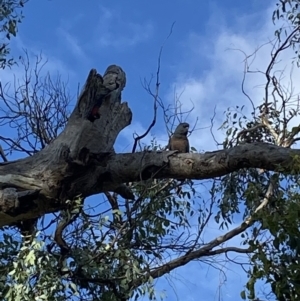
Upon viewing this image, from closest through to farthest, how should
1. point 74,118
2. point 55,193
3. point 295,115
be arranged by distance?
point 55,193, point 74,118, point 295,115

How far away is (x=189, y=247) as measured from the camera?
4750 millimetres

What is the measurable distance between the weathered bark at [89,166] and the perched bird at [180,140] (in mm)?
959

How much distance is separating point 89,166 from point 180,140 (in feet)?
4.76

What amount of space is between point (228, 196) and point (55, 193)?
2291 mm

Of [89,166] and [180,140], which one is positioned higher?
[180,140]

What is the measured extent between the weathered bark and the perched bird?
96 centimetres

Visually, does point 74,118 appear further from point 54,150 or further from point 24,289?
point 24,289

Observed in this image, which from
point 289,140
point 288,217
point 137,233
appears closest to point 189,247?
point 137,233

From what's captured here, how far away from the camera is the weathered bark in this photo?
3510 mm

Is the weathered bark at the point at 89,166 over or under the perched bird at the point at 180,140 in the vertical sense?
under

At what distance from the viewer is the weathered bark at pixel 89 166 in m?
3.51

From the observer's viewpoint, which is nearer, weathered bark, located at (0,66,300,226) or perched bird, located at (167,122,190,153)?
weathered bark, located at (0,66,300,226)

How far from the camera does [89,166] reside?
144 inches

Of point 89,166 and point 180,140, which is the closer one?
point 89,166
